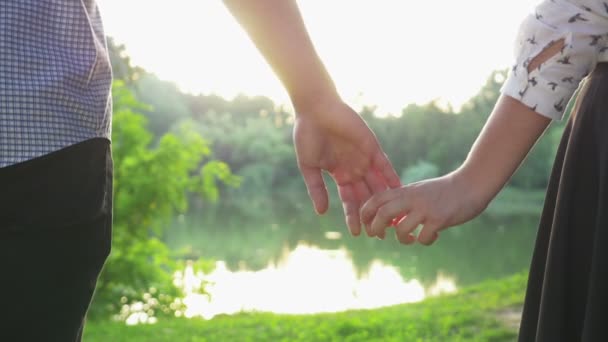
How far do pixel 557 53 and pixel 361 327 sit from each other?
154 inches

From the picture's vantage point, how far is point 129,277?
9094 millimetres

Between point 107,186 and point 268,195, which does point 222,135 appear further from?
point 107,186

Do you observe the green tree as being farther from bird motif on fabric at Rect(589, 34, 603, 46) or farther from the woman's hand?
bird motif on fabric at Rect(589, 34, 603, 46)

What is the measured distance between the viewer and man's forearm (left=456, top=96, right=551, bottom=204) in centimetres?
125

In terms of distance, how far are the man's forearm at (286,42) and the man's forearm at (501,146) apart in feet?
0.99

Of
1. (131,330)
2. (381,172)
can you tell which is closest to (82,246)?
(381,172)

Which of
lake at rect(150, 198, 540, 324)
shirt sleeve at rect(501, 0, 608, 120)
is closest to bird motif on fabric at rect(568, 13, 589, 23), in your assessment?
shirt sleeve at rect(501, 0, 608, 120)

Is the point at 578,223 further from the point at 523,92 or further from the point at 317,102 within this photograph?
the point at 317,102

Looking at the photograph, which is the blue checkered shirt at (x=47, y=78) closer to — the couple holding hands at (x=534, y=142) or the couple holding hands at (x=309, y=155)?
the couple holding hands at (x=309, y=155)

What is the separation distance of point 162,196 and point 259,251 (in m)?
7.31

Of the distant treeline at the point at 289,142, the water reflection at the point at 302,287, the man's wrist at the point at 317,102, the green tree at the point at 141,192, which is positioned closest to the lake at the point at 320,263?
the water reflection at the point at 302,287

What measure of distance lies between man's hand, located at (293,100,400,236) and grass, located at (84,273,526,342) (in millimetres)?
3098

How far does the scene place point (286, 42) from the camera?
132 centimetres

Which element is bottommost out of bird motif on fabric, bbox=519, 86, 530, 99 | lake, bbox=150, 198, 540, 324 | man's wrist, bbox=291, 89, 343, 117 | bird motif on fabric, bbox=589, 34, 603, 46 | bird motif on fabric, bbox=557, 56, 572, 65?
lake, bbox=150, 198, 540, 324
